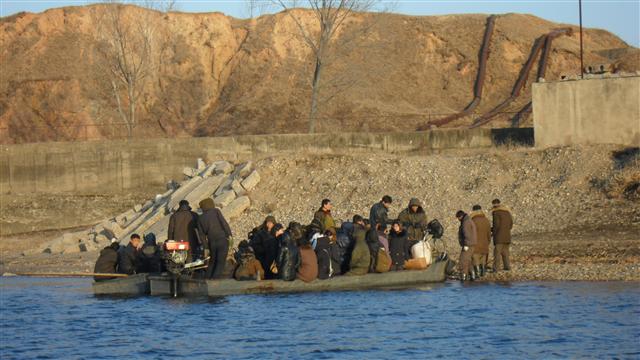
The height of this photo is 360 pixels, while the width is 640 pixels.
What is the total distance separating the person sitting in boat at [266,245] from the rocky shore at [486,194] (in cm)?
600

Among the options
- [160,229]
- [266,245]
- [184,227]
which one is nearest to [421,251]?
[266,245]

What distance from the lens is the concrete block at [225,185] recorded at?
3762cm

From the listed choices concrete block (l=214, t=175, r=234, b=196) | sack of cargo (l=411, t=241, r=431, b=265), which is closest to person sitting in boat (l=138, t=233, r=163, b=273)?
sack of cargo (l=411, t=241, r=431, b=265)

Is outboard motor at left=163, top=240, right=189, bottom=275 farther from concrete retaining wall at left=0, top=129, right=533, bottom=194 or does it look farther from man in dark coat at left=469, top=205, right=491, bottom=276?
concrete retaining wall at left=0, top=129, right=533, bottom=194

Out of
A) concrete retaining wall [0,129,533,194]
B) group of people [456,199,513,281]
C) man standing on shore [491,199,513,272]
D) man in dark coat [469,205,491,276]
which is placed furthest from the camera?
concrete retaining wall [0,129,533,194]

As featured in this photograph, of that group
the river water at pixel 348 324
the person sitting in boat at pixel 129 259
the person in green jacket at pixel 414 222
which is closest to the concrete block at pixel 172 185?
the person sitting in boat at pixel 129 259

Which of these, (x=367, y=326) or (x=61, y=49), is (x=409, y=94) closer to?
(x=61, y=49)

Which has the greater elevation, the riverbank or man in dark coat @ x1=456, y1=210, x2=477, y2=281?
man in dark coat @ x1=456, y1=210, x2=477, y2=281

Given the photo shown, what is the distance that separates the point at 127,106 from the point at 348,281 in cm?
4836

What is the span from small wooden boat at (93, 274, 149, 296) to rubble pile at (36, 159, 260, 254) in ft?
27.8

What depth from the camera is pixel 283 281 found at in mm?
24547

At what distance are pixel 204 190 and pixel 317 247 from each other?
44.1ft

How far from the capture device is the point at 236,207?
36.2m

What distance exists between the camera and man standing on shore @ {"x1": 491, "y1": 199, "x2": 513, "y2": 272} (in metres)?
25.8
